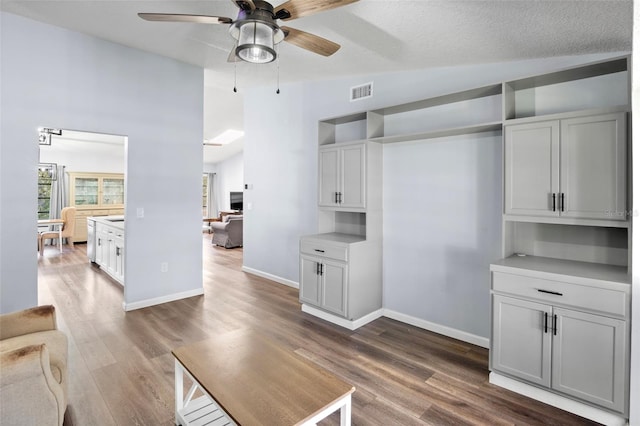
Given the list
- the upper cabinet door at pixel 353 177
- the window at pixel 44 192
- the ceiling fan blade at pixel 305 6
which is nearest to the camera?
the ceiling fan blade at pixel 305 6

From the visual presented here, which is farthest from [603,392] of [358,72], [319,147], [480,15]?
[358,72]

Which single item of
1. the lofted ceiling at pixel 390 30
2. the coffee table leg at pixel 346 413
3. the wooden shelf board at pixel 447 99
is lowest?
the coffee table leg at pixel 346 413

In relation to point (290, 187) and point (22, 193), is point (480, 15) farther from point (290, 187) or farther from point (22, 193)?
point (22, 193)

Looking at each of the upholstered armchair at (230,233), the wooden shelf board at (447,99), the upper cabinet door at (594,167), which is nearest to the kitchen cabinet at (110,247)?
the upholstered armchair at (230,233)

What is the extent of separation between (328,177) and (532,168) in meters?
2.08

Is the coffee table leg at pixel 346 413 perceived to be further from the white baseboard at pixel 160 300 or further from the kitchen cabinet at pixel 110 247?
the kitchen cabinet at pixel 110 247

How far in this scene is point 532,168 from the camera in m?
2.40

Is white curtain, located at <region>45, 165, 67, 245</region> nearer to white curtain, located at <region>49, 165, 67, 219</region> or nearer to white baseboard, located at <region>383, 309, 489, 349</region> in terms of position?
white curtain, located at <region>49, 165, 67, 219</region>

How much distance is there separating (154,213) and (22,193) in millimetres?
1250

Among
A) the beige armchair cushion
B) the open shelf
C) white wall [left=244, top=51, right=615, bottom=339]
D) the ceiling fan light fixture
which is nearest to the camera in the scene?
the beige armchair cushion

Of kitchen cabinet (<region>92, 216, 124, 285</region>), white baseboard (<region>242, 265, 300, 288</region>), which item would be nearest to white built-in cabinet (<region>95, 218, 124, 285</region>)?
kitchen cabinet (<region>92, 216, 124, 285</region>)

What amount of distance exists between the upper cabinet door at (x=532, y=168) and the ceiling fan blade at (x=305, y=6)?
1.61 metres

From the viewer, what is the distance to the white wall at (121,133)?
123 inches

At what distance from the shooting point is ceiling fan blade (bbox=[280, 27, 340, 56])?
2121mm
